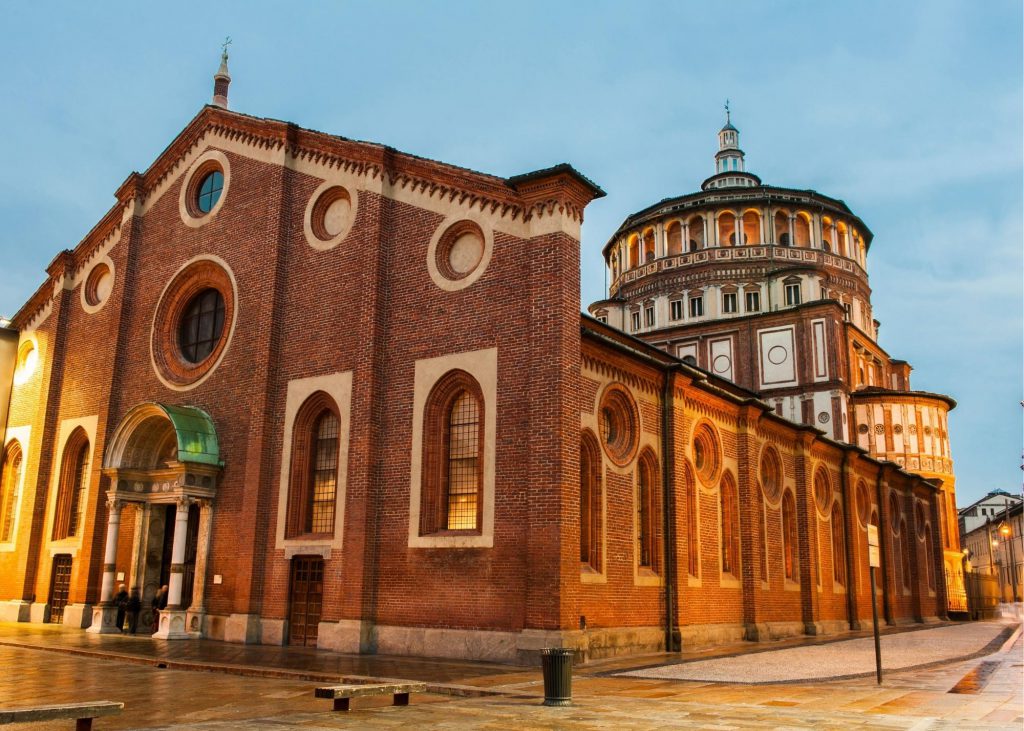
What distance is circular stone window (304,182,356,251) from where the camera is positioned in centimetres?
2297

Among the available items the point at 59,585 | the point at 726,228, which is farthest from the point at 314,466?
the point at 726,228

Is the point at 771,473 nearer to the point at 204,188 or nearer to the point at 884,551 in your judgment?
the point at 884,551

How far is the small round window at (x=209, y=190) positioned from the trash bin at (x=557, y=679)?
18815 millimetres

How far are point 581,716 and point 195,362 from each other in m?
18.4

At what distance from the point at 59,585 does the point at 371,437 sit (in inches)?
510

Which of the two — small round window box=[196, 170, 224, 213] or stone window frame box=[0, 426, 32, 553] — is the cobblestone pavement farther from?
small round window box=[196, 170, 224, 213]

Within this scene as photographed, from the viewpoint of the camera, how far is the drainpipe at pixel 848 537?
3347 cm

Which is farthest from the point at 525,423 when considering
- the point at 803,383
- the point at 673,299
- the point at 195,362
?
the point at 673,299

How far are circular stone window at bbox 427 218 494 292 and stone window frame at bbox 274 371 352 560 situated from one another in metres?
3.27

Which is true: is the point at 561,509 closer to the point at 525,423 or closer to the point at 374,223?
the point at 525,423

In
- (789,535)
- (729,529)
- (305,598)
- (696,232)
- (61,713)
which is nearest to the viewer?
(61,713)

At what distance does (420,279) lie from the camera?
69.9 feet

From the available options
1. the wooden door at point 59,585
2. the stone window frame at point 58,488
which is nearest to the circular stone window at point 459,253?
the stone window frame at point 58,488

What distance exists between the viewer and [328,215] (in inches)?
930
